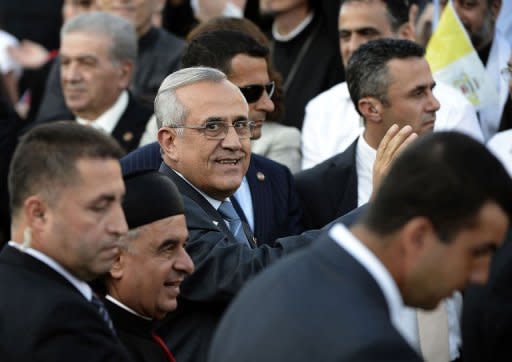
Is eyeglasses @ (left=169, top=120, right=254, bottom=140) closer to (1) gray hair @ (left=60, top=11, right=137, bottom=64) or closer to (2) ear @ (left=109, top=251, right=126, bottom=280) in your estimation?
(2) ear @ (left=109, top=251, right=126, bottom=280)

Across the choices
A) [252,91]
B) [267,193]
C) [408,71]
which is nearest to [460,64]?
[408,71]

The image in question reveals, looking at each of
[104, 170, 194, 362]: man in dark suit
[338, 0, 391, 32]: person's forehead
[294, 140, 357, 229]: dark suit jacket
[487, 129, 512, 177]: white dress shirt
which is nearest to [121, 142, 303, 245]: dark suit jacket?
[294, 140, 357, 229]: dark suit jacket

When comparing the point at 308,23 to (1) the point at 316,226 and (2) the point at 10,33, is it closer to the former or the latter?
(1) the point at 316,226

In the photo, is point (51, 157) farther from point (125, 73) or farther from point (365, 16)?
point (125, 73)

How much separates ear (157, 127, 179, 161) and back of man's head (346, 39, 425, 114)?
1.34 metres

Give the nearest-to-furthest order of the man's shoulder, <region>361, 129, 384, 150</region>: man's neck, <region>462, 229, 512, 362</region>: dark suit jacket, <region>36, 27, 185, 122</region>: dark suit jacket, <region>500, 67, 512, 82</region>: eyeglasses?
1. <region>462, 229, 512, 362</region>: dark suit jacket
2. <region>361, 129, 384, 150</region>: man's neck
3. <region>500, 67, 512, 82</region>: eyeglasses
4. the man's shoulder
5. <region>36, 27, 185, 122</region>: dark suit jacket

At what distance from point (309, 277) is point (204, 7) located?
5969 mm

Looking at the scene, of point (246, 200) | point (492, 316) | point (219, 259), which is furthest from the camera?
point (246, 200)

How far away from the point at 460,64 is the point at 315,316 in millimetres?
4212

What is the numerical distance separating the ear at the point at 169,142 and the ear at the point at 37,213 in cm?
139

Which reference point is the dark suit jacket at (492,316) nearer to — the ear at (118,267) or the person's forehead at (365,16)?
the ear at (118,267)

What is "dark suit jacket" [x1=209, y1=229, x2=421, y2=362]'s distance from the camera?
2633 mm

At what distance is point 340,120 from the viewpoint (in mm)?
6414

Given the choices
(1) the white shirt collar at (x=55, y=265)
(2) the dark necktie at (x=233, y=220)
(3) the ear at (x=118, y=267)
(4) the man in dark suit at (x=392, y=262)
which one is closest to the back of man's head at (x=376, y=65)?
(2) the dark necktie at (x=233, y=220)
